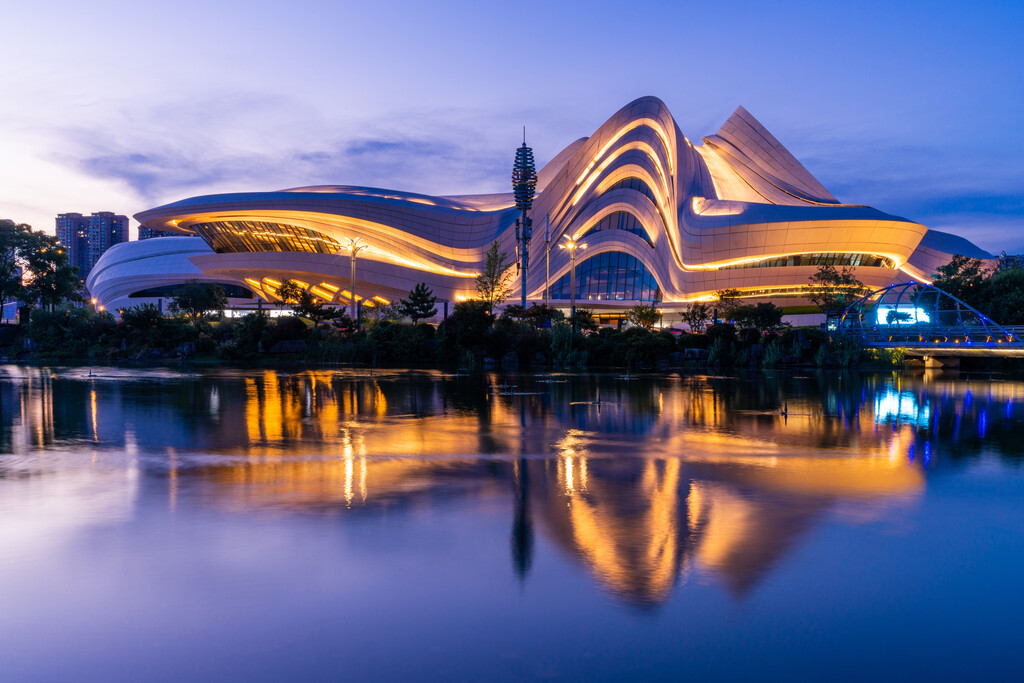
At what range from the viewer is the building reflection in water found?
8461 mm

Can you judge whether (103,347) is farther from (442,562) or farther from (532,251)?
(442,562)

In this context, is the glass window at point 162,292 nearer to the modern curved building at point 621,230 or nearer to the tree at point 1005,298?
the modern curved building at point 621,230

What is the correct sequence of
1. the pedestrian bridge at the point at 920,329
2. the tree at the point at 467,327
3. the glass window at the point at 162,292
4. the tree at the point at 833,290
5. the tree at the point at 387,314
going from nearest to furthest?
the pedestrian bridge at the point at 920,329 → the tree at the point at 467,327 → the tree at the point at 387,314 → the tree at the point at 833,290 → the glass window at the point at 162,292

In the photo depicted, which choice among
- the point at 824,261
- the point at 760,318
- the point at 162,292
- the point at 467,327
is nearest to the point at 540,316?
the point at 467,327

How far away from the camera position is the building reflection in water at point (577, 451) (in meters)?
8.46

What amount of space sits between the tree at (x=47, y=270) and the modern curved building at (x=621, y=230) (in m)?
9.43

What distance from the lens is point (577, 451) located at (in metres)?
13.8

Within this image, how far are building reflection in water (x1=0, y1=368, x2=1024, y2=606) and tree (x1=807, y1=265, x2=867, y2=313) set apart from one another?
29655mm

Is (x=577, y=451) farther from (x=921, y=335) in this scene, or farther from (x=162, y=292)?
(x=162, y=292)

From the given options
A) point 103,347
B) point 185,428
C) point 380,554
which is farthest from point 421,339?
point 380,554

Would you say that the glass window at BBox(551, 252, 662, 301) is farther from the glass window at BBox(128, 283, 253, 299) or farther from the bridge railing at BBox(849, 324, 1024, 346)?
the glass window at BBox(128, 283, 253, 299)

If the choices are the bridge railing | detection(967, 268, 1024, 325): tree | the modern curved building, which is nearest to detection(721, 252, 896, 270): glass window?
the modern curved building

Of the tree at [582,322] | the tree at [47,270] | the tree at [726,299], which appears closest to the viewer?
the tree at [582,322]

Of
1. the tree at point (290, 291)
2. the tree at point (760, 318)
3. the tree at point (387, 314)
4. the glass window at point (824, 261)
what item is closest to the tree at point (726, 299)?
the glass window at point (824, 261)
